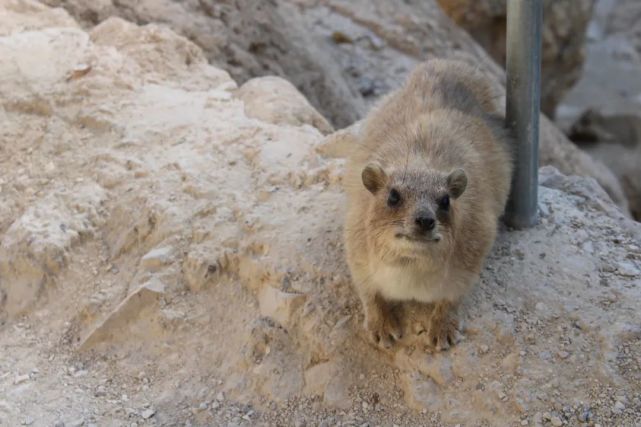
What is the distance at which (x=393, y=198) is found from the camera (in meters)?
3.39

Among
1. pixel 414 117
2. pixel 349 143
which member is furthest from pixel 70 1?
pixel 414 117

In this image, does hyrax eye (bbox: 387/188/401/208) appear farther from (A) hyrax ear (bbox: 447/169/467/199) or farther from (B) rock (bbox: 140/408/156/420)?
(B) rock (bbox: 140/408/156/420)

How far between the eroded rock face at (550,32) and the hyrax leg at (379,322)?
7.53 meters

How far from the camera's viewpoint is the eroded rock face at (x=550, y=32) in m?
10.4

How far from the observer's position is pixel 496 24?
422 inches

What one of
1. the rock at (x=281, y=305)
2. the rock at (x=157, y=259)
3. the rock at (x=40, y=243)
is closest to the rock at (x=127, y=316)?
the rock at (x=157, y=259)

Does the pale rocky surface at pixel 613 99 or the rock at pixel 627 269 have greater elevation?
the rock at pixel 627 269

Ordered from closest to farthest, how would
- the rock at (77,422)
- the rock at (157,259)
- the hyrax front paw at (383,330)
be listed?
the rock at (77,422), the hyrax front paw at (383,330), the rock at (157,259)

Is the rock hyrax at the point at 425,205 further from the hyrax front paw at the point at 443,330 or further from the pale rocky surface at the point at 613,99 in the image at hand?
the pale rocky surface at the point at 613,99

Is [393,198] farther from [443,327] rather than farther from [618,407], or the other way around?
[618,407]

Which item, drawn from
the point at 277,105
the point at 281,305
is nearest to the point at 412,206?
the point at 281,305

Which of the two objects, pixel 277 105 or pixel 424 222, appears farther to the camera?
pixel 277 105

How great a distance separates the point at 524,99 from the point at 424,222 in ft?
4.07

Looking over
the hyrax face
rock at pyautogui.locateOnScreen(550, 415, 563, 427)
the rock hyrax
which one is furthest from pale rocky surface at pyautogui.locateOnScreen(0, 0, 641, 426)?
the hyrax face
